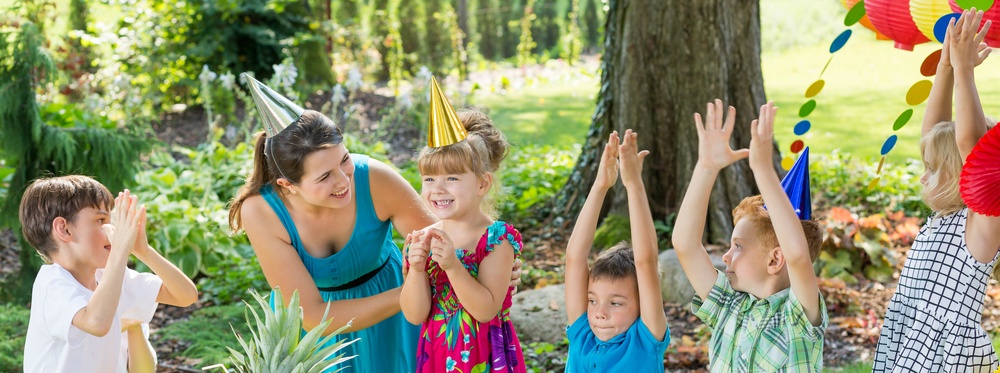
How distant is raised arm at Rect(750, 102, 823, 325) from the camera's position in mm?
2441

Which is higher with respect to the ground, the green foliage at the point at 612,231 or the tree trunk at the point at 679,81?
the tree trunk at the point at 679,81

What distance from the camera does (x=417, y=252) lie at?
2.67 meters

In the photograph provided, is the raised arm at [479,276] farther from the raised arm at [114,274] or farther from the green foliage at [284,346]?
the raised arm at [114,274]

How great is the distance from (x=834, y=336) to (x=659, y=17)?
227cm

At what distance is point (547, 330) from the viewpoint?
521cm

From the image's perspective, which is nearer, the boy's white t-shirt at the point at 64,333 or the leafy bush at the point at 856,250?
the boy's white t-shirt at the point at 64,333

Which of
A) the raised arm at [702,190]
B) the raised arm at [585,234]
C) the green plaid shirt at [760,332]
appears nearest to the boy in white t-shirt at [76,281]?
the raised arm at [585,234]

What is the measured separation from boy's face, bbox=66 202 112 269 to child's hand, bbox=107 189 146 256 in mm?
253

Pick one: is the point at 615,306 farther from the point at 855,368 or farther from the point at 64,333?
the point at 855,368

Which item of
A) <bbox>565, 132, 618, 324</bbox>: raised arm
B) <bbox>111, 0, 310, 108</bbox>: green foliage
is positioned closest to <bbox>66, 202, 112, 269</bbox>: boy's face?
<bbox>565, 132, 618, 324</bbox>: raised arm

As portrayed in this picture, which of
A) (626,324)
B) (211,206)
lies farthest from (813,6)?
(626,324)

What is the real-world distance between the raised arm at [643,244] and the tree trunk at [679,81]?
3.40m

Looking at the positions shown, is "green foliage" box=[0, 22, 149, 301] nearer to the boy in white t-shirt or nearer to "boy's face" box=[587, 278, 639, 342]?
the boy in white t-shirt

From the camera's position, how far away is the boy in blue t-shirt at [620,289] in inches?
106
